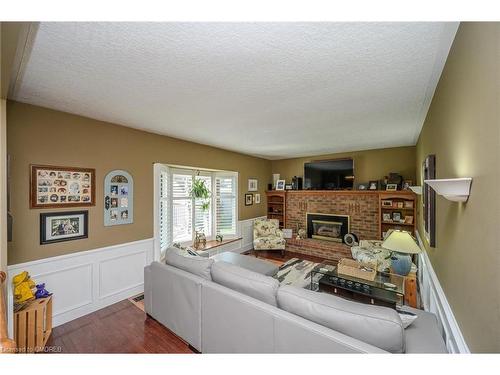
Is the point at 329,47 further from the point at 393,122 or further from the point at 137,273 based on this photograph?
the point at 137,273

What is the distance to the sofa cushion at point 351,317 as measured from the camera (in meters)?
1.19

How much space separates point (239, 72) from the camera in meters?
1.59

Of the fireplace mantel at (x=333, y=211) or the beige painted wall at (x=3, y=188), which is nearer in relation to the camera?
the beige painted wall at (x=3, y=188)

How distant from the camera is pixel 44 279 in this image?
7.63 feet

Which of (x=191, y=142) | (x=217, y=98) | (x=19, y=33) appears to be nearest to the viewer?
(x=19, y=33)

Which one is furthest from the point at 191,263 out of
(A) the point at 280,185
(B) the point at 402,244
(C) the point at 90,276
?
(A) the point at 280,185

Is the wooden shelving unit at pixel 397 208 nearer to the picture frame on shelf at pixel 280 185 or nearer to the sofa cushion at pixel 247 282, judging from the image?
the picture frame on shelf at pixel 280 185

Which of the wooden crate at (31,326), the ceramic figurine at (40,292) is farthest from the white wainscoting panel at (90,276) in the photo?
the wooden crate at (31,326)

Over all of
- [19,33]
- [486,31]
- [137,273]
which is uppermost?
[19,33]

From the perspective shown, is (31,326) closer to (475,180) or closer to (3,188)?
(3,188)

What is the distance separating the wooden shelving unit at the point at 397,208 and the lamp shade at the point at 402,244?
212 centimetres

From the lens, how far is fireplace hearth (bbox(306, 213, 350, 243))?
502cm

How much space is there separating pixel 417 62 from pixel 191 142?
3.39m
